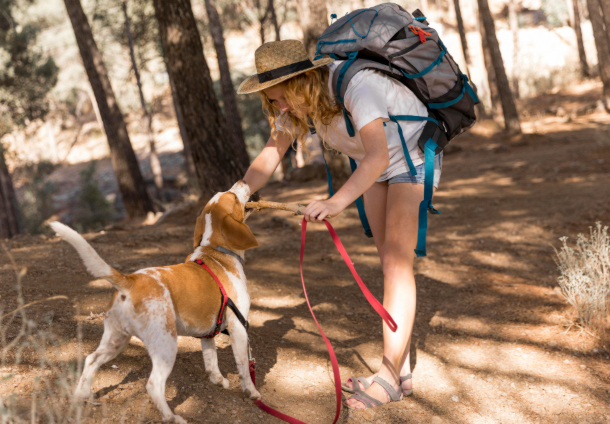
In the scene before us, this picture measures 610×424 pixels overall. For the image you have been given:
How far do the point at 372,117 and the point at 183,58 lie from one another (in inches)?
211

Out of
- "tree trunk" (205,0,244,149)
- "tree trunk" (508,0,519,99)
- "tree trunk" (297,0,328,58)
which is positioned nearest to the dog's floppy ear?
"tree trunk" (297,0,328,58)

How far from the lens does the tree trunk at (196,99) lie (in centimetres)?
712

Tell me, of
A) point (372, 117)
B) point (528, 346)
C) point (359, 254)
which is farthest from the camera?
point (359, 254)

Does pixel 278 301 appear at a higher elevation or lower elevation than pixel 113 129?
lower

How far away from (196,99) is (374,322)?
172 inches

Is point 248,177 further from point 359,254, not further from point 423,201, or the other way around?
point 359,254

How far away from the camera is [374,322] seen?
14.5ft

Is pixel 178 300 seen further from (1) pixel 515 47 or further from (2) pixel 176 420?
(1) pixel 515 47

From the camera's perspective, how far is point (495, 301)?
4.80m

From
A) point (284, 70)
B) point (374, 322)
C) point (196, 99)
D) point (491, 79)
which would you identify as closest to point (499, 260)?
point (374, 322)

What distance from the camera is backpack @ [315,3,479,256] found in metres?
2.74

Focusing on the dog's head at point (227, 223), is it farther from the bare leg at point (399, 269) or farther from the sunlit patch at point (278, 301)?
the sunlit patch at point (278, 301)

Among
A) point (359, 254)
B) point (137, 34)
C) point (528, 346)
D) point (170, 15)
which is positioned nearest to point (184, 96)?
point (170, 15)

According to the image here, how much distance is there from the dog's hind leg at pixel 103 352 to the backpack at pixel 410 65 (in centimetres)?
161
